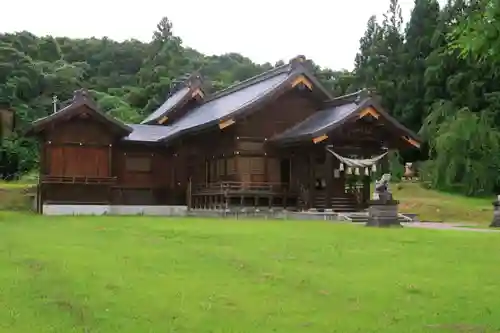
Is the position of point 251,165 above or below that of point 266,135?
below

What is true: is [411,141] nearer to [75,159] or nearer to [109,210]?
[109,210]

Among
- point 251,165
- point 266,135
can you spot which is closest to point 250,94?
point 266,135

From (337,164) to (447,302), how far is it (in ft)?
59.7

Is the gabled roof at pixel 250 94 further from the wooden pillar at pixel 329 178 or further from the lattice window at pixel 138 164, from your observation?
the wooden pillar at pixel 329 178

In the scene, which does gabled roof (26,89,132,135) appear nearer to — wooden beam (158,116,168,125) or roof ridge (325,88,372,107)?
wooden beam (158,116,168,125)

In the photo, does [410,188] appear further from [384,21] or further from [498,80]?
[384,21]

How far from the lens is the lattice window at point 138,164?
29.2 metres

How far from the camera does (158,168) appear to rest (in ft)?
97.8

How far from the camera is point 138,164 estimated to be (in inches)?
1158

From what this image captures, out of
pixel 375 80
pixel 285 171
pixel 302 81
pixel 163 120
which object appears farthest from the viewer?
pixel 375 80

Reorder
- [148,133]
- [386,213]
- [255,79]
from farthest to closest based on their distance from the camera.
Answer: [255,79]
[148,133]
[386,213]

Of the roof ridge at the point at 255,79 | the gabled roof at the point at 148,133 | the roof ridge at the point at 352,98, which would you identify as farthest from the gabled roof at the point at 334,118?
the gabled roof at the point at 148,133

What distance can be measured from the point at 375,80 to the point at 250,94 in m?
22.0

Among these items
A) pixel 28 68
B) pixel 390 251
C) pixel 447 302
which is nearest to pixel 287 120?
pixel 390 251
